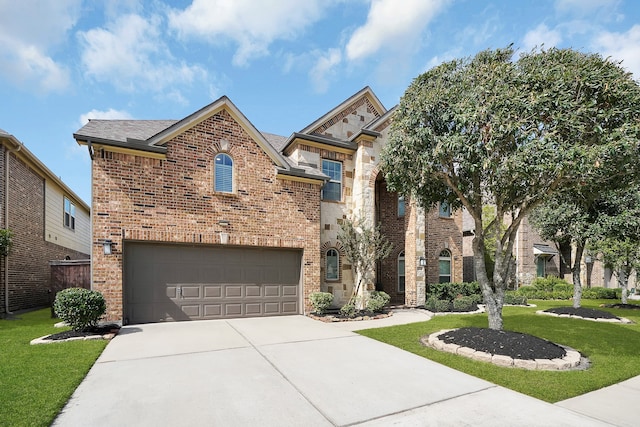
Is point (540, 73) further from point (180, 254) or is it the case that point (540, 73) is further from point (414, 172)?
point (180, 254)

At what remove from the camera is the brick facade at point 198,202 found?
30.4ft

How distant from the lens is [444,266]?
16.2 meters

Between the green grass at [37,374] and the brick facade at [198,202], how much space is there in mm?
2201

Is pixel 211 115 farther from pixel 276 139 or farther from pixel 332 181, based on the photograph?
pixel 276 139

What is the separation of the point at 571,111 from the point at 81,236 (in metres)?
24.8

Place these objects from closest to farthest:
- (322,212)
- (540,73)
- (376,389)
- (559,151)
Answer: (376,389)
(559,151)
(540,73)
(322,212)

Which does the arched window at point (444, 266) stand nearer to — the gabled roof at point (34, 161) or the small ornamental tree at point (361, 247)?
the small ornamental tree at point (361, 247)

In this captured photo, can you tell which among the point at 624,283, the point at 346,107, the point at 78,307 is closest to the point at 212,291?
the point at 78,307

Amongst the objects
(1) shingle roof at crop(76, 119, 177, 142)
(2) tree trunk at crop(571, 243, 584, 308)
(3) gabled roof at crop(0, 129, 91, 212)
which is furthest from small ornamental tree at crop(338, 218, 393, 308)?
(3) gabled roof at crop(0, 129, 91, 212)

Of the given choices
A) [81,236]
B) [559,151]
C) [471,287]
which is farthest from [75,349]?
[81,236]

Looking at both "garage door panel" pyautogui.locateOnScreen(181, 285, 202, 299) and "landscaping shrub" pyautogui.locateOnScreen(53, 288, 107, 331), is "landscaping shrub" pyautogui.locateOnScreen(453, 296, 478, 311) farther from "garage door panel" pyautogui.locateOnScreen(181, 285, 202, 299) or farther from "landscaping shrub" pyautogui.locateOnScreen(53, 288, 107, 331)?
"landscaping shrub" pyautogui.locateOnScreen(53, 288, 107, 331)

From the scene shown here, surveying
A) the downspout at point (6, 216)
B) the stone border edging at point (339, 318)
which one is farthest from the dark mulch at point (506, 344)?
the downspout at point (6, 216)

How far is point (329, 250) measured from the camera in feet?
43.6

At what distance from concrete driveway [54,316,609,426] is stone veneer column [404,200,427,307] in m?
7.16
